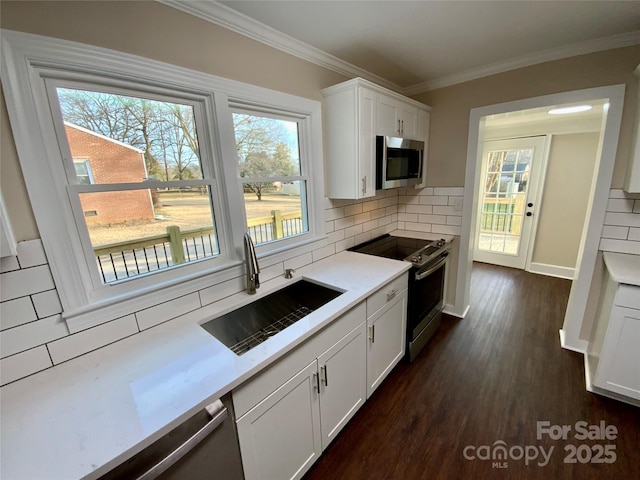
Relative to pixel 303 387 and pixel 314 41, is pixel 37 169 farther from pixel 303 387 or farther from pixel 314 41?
pixel 314 41

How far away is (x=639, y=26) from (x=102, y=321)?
3.33 metres

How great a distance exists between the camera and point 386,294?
5.72ft

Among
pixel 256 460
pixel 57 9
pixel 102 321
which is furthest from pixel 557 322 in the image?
pixel 57 9

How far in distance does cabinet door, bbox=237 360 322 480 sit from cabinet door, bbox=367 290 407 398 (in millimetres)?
527

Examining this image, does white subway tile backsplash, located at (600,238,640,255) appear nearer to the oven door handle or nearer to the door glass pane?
the oven door handle

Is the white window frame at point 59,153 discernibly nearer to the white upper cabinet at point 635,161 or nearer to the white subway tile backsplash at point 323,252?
the white subway tile backsplash at point 323,252

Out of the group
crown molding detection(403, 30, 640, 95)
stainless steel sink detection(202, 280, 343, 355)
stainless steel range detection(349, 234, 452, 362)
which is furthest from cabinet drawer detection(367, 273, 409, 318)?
crown molding detection(403, 30, 640, 95)

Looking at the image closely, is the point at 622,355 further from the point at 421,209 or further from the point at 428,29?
the point at 428,29

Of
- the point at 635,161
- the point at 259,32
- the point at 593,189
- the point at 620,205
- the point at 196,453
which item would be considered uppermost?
the point at 259,32

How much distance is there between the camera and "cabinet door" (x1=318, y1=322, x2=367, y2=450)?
4.49 feet

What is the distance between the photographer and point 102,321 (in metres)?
1.10

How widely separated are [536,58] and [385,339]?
2.39m

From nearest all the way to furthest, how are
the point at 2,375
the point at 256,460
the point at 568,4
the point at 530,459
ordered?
the point at 2,375 < the point at 256,460 < the point at 568,4 < the point at 530,459

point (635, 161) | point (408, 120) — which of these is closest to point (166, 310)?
point (408, 120)
